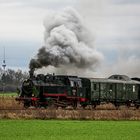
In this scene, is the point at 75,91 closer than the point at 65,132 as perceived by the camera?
No

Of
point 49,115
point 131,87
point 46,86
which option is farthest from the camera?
point 131,87

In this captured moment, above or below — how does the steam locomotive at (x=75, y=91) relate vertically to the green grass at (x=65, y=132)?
above

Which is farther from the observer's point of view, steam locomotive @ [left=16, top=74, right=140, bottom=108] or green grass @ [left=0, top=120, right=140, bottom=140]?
steam locomotive @ [left=16, top=74, right=140, bottom=108]

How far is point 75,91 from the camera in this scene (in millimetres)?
50312

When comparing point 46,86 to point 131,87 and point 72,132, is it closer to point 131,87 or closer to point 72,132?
point 131,87

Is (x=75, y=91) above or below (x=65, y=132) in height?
above

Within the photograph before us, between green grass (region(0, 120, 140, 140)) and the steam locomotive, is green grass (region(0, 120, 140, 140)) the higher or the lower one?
the lower one

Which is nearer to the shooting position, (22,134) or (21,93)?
(22,134)

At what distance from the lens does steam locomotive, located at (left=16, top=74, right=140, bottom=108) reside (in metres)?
47.8

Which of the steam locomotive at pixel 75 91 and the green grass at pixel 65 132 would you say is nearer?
the green grass at pixel 65 132

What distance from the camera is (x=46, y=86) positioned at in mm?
47875

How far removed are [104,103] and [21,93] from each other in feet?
35.0

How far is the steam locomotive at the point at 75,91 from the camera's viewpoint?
4781 centimetres

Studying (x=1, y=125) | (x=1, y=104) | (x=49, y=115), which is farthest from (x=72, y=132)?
(x=1, y=104)
